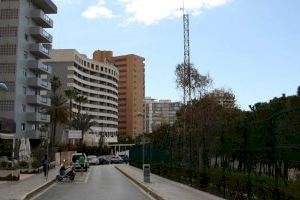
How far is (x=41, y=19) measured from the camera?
91.2 m

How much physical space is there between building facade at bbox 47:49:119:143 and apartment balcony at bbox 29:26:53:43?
203 feet

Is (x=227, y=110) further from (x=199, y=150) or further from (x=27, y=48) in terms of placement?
(x=27, y=48)

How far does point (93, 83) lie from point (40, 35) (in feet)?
307

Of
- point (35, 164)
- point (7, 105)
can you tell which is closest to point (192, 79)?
point (35, 164)

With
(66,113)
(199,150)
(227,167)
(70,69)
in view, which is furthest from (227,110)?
(70,69)

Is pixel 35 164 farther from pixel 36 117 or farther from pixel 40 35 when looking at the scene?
pixel 40 35

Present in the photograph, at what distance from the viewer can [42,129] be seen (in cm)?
8738

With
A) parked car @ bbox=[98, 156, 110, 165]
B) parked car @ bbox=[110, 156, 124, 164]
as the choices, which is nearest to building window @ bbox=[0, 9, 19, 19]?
parked car @ bbox=[98, 156, 110, 165]

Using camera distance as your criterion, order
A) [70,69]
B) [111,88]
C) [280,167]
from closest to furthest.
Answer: [280,167] < [70,69] < [111,88]

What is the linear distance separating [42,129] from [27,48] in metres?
13.1

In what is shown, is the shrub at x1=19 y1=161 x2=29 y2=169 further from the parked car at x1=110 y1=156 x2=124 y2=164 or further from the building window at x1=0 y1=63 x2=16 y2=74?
the parked car at x1=110 y1=156 x2=124 y2=164

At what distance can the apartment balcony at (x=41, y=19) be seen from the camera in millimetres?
89725

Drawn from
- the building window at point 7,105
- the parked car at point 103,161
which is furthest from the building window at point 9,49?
the parked car at point 103,161

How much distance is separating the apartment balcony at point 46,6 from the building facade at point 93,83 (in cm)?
5964
